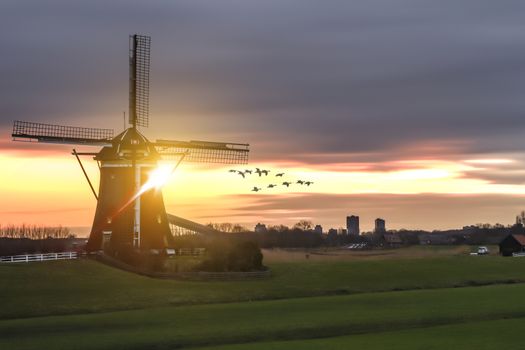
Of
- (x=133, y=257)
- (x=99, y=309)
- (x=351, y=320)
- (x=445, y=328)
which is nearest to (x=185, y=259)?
(x=133, y=257)

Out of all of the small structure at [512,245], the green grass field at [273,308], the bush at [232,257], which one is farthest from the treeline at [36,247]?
the small structure at [512,245]

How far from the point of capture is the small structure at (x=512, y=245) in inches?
5182

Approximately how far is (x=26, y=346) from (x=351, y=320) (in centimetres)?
1797

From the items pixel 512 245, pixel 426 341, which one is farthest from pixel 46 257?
pixel 512 245

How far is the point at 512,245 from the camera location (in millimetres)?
133125

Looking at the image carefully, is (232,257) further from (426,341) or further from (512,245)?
(512,245)

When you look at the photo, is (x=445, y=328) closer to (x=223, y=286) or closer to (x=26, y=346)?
(x=26, y=346)

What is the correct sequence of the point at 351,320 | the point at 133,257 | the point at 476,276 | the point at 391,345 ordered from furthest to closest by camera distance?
the point at 476,276 → the point at 133,257 → the point at 351,320 → the point at 391,345

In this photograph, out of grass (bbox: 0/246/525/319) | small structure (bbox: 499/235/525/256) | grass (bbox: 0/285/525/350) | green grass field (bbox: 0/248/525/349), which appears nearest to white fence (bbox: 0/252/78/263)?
grass (bbox: 0/246/525/319)

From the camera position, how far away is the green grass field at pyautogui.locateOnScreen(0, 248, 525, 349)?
136ft

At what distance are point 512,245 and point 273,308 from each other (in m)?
85.4

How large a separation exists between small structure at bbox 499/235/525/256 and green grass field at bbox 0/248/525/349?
43.4 m

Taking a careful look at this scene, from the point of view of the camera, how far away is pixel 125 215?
81.0 meters

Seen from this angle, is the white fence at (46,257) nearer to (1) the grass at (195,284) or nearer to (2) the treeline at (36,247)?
(1) the grass at (195,284)
